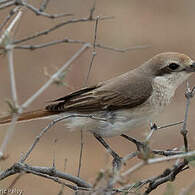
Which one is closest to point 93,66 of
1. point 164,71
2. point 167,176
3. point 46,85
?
point 164,71

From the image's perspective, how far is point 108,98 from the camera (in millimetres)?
4887

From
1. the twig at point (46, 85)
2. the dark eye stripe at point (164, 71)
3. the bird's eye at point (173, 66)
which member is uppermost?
the bird's eye at point (173, 66)

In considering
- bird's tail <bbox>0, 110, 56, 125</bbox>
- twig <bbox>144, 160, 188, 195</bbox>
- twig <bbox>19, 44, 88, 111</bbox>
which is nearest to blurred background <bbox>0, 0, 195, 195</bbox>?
bird's tail <bbox>0, 110, 56, 125</bbox>

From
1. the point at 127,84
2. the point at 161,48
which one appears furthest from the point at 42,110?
the point at 161,48

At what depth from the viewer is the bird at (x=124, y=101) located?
4.78 m

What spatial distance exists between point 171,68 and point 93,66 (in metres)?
6.89

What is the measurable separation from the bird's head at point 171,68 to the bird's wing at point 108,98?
12 cm

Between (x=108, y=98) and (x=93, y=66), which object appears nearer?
(x=108, y=98)

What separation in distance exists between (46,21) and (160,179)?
1025 centimetres

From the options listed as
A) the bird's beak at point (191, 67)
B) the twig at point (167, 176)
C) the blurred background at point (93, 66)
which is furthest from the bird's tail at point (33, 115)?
the blurred background at point (93, 66)

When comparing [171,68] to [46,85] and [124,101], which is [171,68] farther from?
[46,85]

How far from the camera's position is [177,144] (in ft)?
31.0

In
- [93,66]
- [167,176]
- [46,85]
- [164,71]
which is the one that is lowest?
[167,176]

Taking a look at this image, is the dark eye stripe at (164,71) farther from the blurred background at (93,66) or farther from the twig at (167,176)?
the blurred background at (93,66)
